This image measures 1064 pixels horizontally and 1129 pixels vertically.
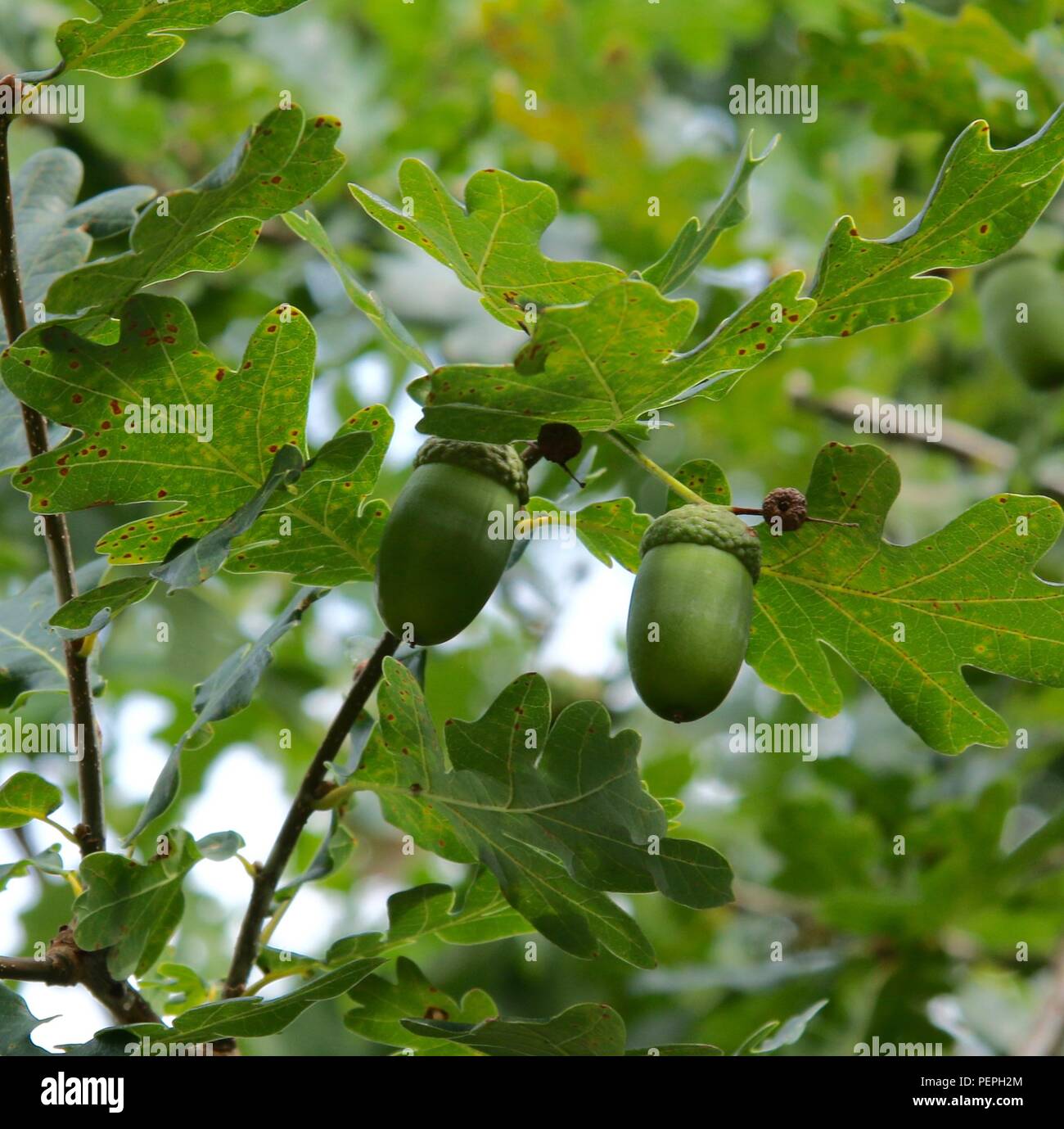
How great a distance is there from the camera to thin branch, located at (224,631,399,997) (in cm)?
167

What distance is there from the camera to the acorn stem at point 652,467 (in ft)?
5.23

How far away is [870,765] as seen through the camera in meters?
→ 3.79

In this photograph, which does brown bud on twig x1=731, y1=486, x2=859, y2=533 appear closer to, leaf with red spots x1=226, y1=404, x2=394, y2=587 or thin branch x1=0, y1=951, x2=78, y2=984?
leaf with red spots x1=226, y1=404, x2=394, y2=587

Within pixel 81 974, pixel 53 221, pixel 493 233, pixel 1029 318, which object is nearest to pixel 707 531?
pixel 493 233

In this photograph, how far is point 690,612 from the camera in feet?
4.99

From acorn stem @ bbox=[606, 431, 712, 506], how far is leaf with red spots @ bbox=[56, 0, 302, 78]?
614 mm

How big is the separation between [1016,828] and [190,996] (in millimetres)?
3298

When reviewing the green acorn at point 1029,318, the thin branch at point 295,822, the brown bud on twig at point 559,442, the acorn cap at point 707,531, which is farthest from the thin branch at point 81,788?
the green acorn at point 1029,318

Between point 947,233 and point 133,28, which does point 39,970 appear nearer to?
point 133,28

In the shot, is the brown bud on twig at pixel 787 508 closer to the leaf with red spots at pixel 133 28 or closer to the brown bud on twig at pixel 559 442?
the brown bud on twig at pixel 559 442

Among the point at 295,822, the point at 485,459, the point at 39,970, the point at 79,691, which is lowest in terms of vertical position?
the point at 39,970

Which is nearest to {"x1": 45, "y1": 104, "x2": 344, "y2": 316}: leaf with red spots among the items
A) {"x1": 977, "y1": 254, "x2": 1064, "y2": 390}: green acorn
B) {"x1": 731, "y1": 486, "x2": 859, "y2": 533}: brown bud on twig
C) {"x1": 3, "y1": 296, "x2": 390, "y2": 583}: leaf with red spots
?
{"x1": 3, "y1": 296, "x2": 390, "y2": 583}: leaf with red spots

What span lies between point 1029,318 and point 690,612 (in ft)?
6.63
